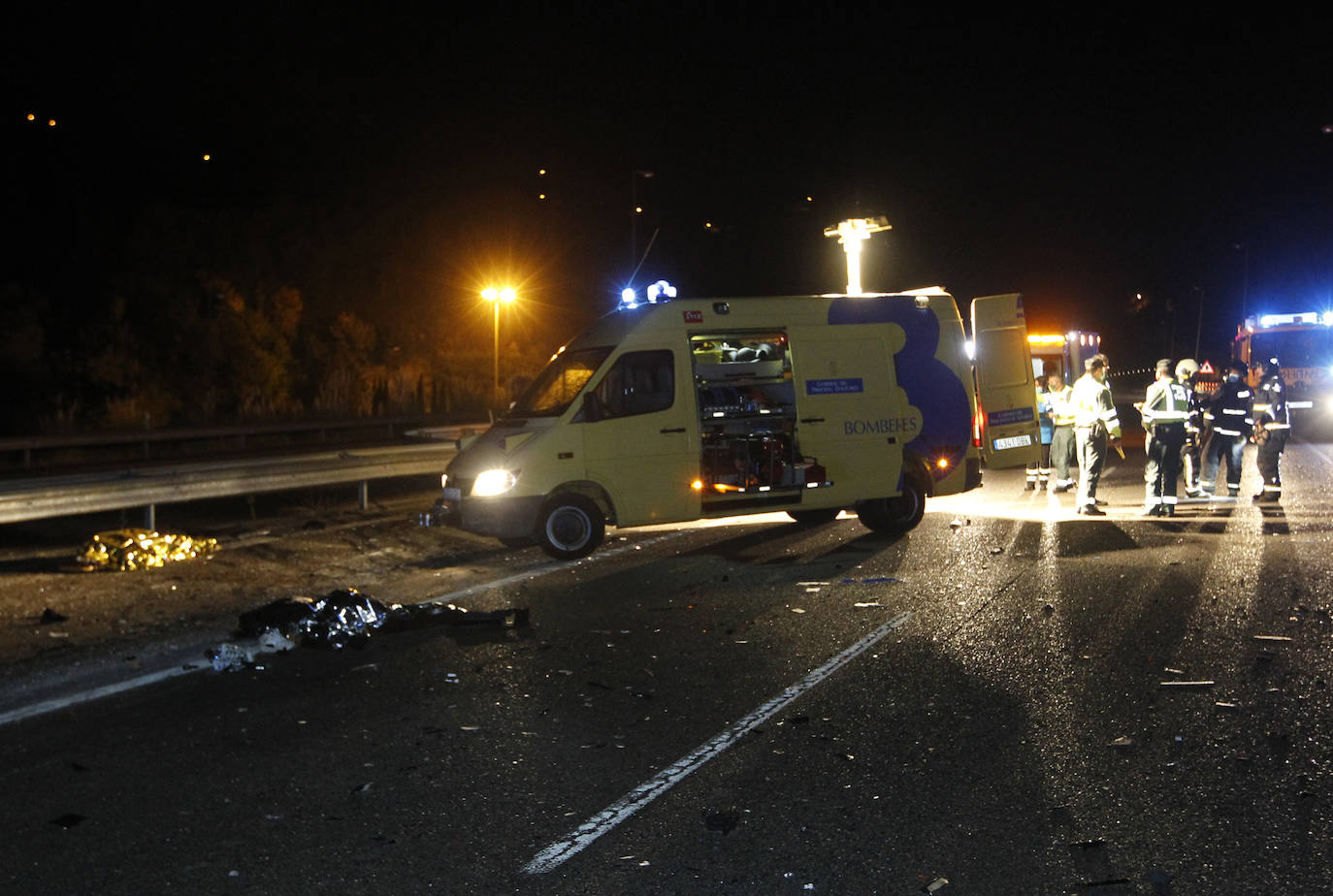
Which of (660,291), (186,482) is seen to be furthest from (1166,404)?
(186,482)

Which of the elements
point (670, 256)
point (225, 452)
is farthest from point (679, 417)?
point (670, 256)

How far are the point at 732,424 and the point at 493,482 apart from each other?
8.06ft

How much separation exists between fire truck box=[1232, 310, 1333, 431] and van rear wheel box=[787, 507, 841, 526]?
71.7 ft

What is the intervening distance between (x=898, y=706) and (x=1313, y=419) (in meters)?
31.2

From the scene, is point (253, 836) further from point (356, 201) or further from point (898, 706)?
point (356, 201)

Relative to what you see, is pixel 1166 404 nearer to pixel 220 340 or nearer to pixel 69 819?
pixel 69 819

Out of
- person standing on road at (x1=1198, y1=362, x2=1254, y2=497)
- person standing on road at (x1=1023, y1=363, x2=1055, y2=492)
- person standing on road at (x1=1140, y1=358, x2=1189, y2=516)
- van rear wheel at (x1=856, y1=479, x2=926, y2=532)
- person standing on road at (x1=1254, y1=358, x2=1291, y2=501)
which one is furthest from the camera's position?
person standing on road at (x1=1023, y1=363, x2=1055, y2=492)

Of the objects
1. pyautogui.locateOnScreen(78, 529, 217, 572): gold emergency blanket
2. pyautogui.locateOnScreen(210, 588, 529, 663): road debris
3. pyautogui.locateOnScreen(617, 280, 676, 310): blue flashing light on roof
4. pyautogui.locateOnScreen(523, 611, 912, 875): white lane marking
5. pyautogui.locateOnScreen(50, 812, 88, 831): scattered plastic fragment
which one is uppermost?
pyautogui.locateOnScreen(617, 280, 676, 310): blue flashing light on roof

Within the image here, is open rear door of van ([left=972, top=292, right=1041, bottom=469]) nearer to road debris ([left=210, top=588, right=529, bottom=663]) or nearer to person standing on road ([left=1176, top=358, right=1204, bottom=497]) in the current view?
person standing on road ([left=1176, top=358, right=1204, bottom=497])

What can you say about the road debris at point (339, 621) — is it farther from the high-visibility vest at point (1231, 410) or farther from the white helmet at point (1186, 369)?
the high-visibility vest at point (1231, 410)

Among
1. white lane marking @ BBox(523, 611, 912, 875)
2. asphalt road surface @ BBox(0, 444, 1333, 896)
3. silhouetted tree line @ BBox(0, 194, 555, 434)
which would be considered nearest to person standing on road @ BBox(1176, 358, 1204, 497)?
asphalt road surface @ BBox(0, 444, 1333, 896)

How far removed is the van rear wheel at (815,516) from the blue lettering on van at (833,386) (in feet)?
5.57

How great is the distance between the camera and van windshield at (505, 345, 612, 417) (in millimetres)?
11734

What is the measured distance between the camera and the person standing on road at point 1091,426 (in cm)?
1427
